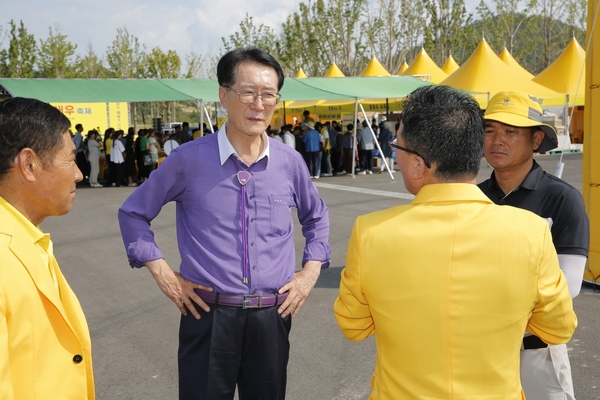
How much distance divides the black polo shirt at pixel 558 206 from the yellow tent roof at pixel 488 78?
1772cm

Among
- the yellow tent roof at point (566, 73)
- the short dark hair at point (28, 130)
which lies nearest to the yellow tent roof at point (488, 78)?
the yellow tent roof at point (566, 73)

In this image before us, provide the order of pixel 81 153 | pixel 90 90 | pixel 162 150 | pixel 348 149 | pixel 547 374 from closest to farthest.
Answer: pixel 547 374 < pixel 90 90 < pixel 81 153 < pixel 162 150 < pixel 348 149

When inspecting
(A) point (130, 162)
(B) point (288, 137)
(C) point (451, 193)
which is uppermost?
(C) point (451, 193)

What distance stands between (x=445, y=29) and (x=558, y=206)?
47.3 metres

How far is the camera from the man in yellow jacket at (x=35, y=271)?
1.59 m

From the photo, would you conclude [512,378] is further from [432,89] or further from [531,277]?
[432,89]

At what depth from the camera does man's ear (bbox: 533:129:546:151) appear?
2.72 m

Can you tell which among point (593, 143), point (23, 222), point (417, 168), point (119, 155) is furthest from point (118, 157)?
point (417, 168)

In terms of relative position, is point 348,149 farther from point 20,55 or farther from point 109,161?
point 20,55

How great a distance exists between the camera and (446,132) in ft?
5.61

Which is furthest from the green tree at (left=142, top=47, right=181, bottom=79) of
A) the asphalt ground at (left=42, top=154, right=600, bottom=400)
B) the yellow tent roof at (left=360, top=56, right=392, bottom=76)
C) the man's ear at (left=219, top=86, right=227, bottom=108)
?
the man's ear at (left=219, top=86, right=227, bottom=108)

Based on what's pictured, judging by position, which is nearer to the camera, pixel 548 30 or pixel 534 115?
pixel 534 115

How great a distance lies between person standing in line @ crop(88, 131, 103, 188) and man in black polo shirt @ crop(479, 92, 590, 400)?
50.7 ft

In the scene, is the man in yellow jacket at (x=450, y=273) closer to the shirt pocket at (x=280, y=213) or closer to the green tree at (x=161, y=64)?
the shirt pocket at (x=280, y=213)
